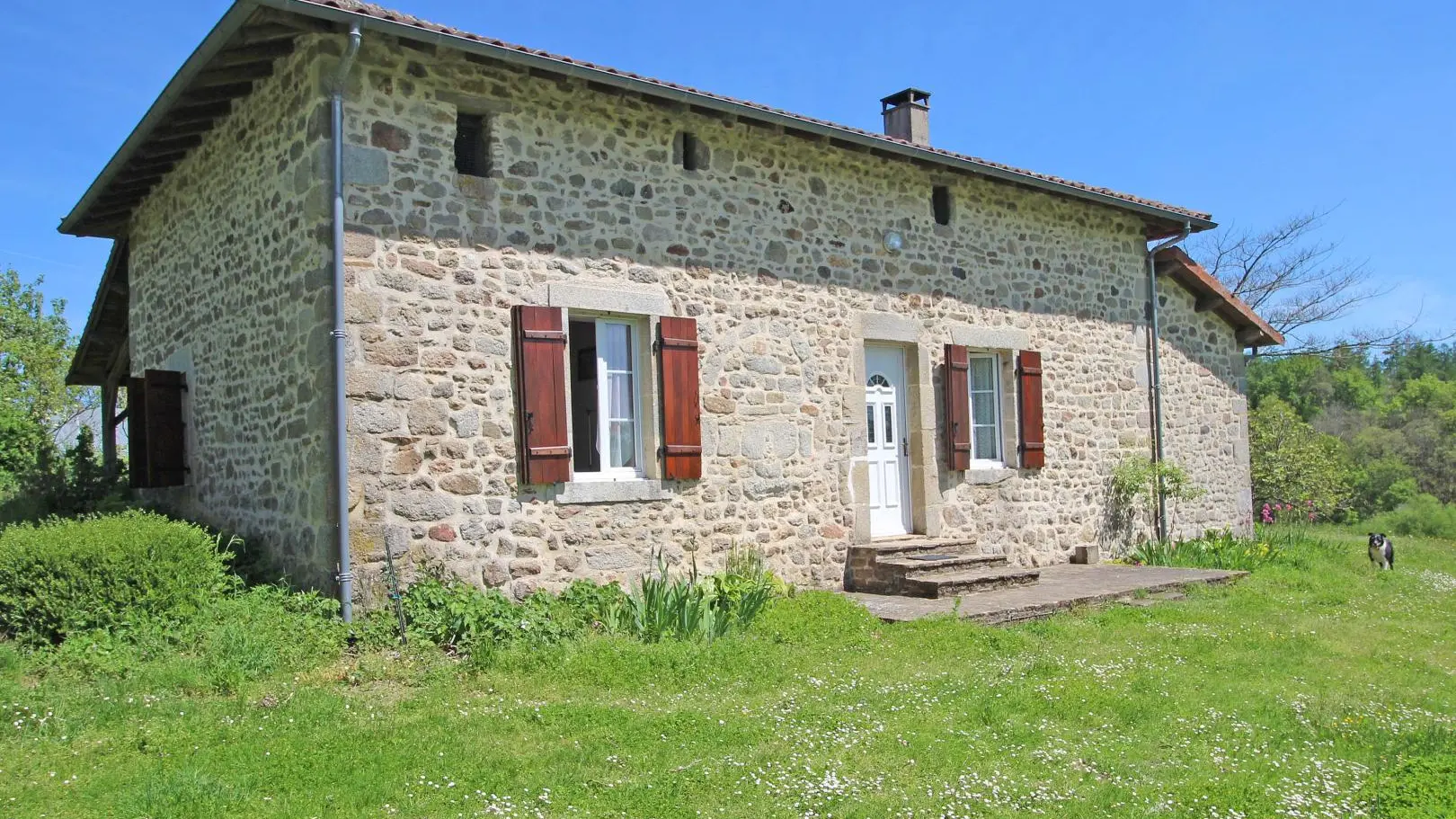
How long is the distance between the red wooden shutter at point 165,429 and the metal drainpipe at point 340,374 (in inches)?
137

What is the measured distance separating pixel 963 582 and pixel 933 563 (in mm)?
439

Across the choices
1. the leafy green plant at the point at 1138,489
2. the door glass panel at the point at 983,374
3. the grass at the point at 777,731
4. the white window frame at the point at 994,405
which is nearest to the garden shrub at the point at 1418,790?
the grass at the point at 777,731

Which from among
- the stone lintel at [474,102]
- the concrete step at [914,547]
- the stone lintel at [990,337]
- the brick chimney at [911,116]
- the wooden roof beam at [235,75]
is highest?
the brick chimney at [911,116]

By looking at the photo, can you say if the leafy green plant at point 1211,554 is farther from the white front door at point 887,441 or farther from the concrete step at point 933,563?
the white front door at point 887,441

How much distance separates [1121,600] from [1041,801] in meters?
5.28

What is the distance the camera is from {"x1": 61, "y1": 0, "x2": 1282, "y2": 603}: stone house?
23.0ft

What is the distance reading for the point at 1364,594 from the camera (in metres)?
9.95

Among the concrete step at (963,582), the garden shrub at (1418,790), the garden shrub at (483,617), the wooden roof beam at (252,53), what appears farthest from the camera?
the concrete step at (963,582)

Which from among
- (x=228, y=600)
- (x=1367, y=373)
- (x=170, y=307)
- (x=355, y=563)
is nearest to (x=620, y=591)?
(x=355, y=563)

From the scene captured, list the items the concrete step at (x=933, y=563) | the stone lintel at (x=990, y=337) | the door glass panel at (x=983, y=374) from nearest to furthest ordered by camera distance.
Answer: the concrete step at (x=933, y=563) → the stone lintel at (x=990, y=337) → the door glass panel at (x=983, y=374)

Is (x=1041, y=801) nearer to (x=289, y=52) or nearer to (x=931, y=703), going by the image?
(x=931, y=703)

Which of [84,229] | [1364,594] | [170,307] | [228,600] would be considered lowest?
[1364,594]

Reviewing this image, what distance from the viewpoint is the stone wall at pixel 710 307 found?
7094mm

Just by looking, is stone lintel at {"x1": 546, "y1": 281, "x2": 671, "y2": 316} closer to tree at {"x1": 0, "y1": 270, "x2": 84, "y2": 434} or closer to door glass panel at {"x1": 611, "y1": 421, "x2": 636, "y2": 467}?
door glass panel at {"x1": 611, "y1": 421, "x2": 636, "y2": 467}
